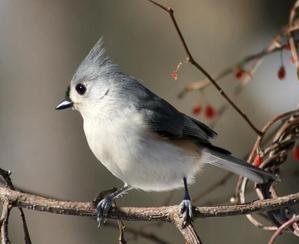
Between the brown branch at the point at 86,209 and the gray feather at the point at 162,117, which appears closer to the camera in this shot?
the brown branch at the point at 86,209

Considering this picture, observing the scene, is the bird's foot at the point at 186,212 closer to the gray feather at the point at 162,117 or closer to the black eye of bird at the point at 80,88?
the gray feather at the point at 162,117

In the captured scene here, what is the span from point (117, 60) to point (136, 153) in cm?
273

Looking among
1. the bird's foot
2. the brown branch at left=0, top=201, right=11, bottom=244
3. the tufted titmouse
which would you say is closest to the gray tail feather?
the tufted titmouse

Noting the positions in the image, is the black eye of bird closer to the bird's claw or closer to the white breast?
the white breast

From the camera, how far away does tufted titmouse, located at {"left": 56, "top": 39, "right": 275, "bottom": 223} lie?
182 cm

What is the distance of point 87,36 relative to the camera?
167 inches

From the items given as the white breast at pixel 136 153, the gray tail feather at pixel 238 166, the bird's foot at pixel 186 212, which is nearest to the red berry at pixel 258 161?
the gray tail feather at pixel 238 166

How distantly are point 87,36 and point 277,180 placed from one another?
276 centimetres

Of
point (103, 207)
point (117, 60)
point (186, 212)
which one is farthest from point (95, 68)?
point (117, 60)

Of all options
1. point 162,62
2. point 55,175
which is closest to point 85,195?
point 55,175

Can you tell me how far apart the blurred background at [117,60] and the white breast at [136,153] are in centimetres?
171

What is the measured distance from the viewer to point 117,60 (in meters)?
4.48

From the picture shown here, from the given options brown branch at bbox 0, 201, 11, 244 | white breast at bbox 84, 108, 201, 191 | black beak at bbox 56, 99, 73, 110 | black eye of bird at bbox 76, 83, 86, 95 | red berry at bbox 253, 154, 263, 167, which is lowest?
Answer: brown branch at bbox 0, 201, 11, 244

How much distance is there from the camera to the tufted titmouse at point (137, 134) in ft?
5.96
